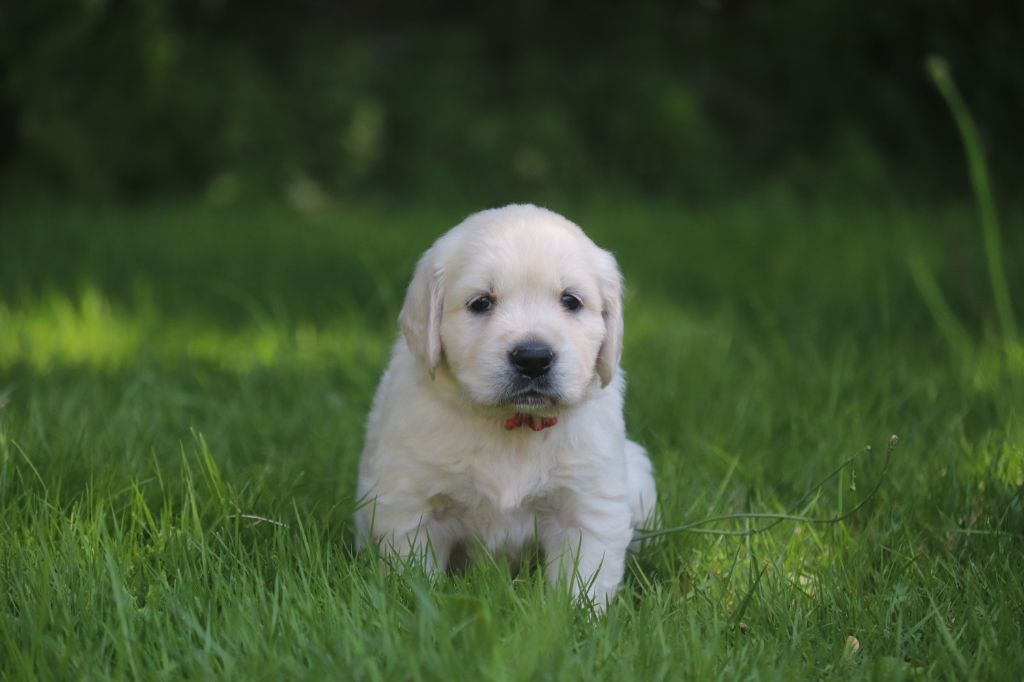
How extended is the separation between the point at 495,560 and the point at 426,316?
2.05 feet

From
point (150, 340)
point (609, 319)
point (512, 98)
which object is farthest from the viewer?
point (512, 98)

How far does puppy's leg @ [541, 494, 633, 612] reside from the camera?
266 centimetres

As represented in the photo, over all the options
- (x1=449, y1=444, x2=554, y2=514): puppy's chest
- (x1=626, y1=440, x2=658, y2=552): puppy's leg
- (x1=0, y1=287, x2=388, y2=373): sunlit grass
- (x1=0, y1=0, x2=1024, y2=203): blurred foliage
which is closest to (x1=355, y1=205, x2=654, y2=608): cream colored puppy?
(x1=449, y1=444, x2=554, y2=514): puppy's chest

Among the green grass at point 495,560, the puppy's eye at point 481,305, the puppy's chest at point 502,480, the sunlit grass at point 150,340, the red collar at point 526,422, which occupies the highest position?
the puppy's eye at point 481,305

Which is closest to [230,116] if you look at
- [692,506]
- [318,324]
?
[318,324]

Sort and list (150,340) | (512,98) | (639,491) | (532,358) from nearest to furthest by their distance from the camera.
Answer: (532,358), (639,491), (150,340), (512,98)

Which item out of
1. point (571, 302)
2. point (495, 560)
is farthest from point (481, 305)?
point (495, 560)

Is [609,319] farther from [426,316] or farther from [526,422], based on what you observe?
[426,316]

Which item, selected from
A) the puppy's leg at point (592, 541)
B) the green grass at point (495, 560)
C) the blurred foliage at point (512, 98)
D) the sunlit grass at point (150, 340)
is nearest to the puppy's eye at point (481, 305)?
the puppy's leg at point (592, 541)

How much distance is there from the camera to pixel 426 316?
9.09 feet

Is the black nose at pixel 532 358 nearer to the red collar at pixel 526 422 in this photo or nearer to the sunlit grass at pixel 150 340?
the red collar at pixel 526 422

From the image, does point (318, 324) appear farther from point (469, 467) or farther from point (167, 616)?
point (167, 616)

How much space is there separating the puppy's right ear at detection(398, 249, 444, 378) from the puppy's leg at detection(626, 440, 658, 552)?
1.99 feet

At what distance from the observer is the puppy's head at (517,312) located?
2.63 meters
